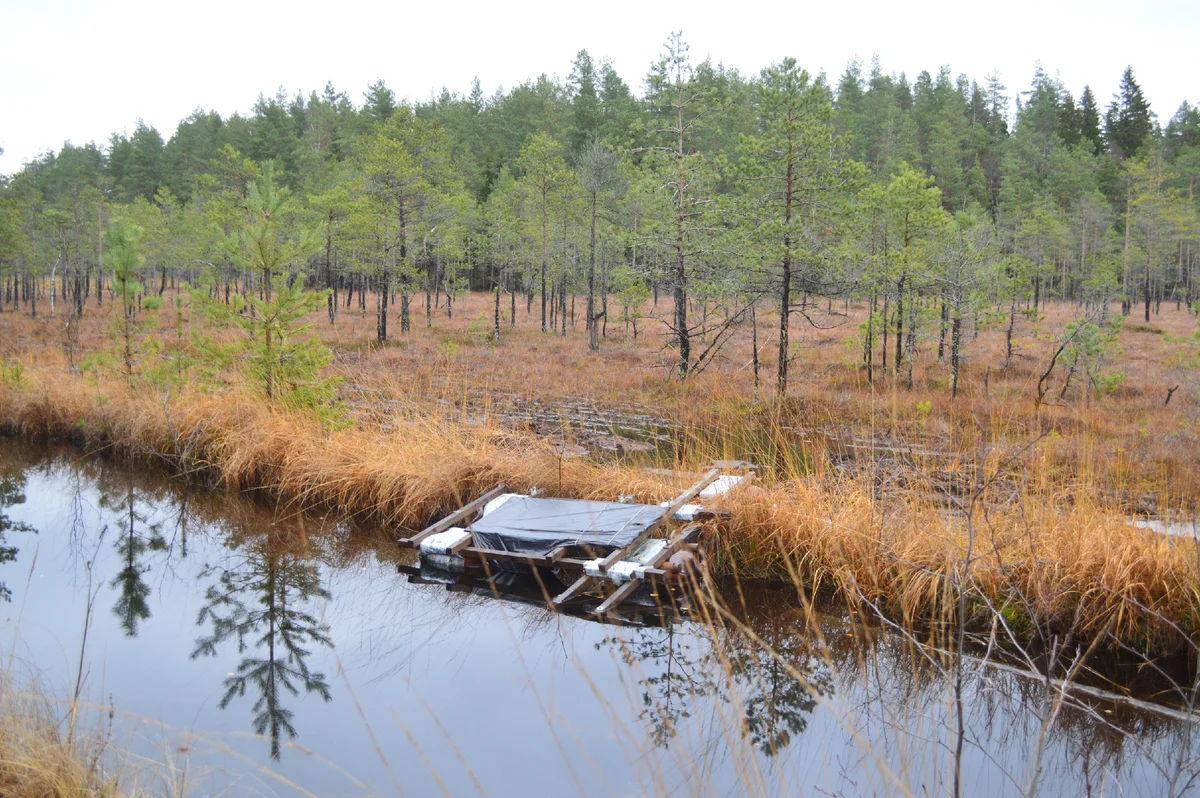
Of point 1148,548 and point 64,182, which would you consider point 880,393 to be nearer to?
point 1148,548

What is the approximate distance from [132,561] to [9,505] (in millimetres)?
2697

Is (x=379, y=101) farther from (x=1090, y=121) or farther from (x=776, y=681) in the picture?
(x=776, y=681)

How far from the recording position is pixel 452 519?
751 centimetres

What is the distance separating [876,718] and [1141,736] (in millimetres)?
1412

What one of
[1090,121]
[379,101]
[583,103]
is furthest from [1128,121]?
[379,101]

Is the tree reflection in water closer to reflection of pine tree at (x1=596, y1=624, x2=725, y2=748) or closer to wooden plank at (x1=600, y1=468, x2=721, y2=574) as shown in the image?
reflection of pine tree at (x1=596, y1=624, x2=725, y2=748)

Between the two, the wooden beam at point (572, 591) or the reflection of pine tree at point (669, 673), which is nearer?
the reflection of pine tree at point (669, 673)

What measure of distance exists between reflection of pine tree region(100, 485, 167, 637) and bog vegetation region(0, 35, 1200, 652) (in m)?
1.08

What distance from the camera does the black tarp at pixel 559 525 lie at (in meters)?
6.70

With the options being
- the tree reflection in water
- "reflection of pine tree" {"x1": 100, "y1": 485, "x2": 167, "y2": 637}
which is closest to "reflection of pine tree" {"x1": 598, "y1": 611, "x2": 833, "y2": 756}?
the tree reflection in water

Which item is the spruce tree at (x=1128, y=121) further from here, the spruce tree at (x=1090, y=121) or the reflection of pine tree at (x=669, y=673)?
the reflection of pine tree at (x=669, y=673)

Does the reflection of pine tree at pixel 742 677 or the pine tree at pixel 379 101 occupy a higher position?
the pine tree at pixel 379 101

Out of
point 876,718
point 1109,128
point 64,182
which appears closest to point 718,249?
point 876,718

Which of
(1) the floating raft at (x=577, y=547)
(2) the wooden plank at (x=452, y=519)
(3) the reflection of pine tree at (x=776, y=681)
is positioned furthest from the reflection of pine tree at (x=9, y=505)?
(3) the reflection of pine tree at (x=776, y=681)
